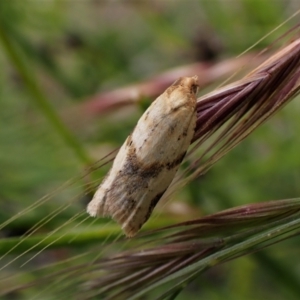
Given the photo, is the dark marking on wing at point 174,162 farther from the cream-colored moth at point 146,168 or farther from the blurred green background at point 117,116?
the blurred green background at point 117,116

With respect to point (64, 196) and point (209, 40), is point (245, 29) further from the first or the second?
point (64, 196)

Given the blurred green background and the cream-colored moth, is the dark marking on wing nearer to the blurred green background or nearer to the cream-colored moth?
the cream-colored moth

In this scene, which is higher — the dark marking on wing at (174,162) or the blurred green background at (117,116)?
the blurred green background at (117,116)

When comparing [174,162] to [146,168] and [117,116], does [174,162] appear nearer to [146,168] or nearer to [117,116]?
[146,168]

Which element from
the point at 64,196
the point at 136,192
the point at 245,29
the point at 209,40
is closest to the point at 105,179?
the point at 136,192

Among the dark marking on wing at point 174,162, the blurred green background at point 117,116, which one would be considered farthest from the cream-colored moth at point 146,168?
the blurred green background at point 117,116

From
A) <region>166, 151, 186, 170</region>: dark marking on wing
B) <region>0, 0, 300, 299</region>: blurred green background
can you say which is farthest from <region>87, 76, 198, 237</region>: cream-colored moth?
<region>0, 0, 300, 299</region>: blurred green background
